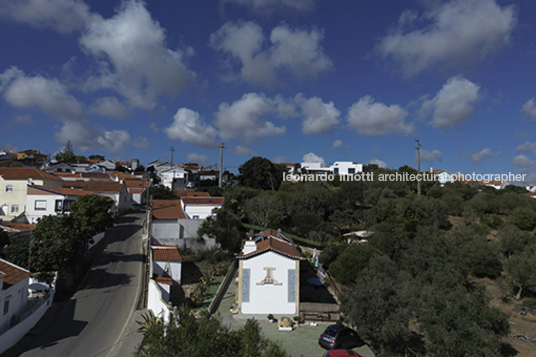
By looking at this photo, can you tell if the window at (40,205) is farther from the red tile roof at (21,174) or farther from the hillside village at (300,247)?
the red tile roof at (21,174)

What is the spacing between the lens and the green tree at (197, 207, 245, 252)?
108 feet

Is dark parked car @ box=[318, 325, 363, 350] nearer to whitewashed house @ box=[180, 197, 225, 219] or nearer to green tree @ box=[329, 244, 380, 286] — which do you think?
green tree @ box=[329, 244, 380, 286]

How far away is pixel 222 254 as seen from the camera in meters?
32.1

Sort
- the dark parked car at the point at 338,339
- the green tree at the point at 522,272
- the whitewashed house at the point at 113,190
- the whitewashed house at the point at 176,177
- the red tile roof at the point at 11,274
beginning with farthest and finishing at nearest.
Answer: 1. the whitewashed house at the point at 176,177
2. the whitewashed house at the point at 113,190
3. the green tree at the point at 522,272
4. the red tile roof at the point at 11,274
5. the dark parked car at the point at 338,339

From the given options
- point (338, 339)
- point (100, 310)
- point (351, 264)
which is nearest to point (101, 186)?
point (100, 310)

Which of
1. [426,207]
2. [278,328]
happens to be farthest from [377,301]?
[426,207]

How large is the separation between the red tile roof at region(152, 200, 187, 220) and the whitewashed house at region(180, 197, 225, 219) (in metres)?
0.89

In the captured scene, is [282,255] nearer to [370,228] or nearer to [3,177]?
[370,228]

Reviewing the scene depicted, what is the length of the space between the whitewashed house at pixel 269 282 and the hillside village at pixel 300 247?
0.06 meters

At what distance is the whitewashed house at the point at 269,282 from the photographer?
2003 cm

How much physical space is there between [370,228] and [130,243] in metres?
26.8

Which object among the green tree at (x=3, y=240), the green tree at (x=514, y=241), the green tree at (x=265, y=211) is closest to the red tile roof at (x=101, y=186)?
the green tree at (x=265, y=211)

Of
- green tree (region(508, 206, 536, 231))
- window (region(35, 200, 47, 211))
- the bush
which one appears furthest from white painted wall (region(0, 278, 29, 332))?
green tree (region(508, 206, 536, 231))

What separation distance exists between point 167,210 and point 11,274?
18.7 m
